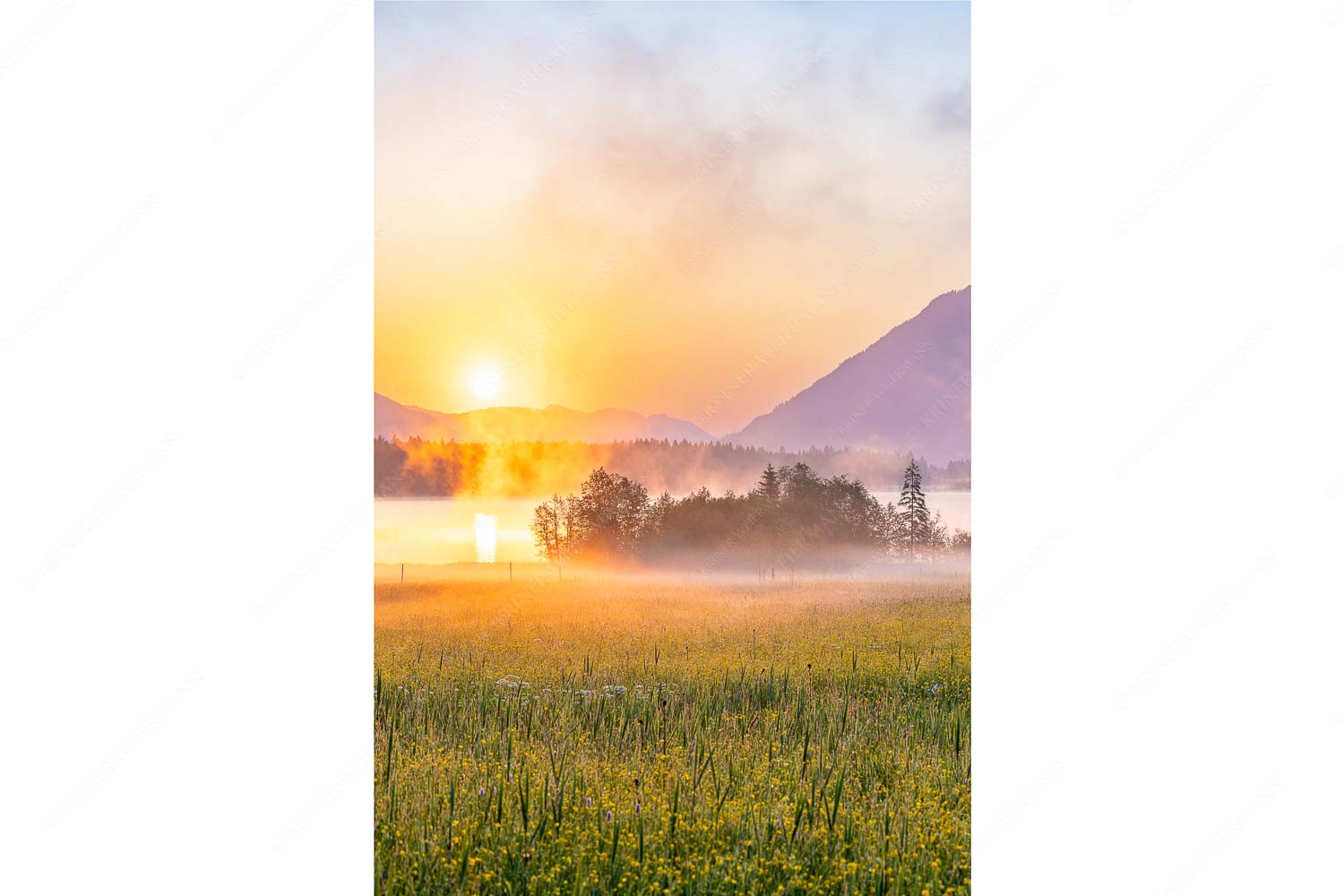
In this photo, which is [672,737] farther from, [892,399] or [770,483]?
[892,399]

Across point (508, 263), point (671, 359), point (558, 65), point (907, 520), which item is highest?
point (558, 65)

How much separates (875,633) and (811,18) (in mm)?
4314

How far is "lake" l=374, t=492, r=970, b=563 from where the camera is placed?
5.92 m

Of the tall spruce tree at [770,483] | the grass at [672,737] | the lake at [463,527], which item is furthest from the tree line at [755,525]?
the grass at [672,737]

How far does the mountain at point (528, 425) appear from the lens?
5.83 meters

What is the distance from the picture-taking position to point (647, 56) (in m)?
5.88

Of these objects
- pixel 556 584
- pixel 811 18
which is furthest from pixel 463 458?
pixel 811 18

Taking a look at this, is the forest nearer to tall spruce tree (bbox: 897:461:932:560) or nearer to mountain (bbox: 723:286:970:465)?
mountain (bbox: 723:286:970:465)

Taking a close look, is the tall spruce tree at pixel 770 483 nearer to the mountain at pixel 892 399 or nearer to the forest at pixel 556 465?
the forest at pixel 556 465

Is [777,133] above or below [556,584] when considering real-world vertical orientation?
above

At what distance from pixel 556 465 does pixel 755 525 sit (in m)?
1.46

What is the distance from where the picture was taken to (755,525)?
19.9 ft

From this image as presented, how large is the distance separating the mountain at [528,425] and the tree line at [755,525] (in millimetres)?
311
